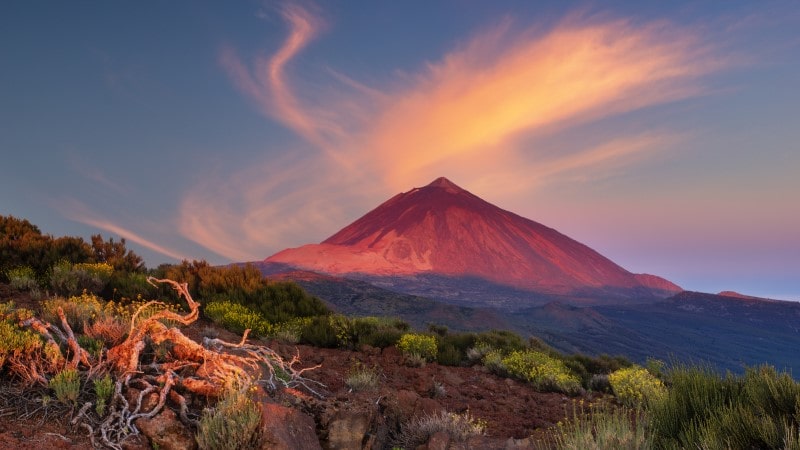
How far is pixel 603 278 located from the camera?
19188 cm

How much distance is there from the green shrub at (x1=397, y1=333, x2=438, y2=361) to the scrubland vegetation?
3cm

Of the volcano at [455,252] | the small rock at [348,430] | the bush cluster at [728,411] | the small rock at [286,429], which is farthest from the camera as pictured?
the volcano at [455,252]

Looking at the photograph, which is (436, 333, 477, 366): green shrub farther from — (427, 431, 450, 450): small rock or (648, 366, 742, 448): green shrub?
(648, 366, 742, 448): green shrub

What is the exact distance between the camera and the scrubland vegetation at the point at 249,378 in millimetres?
4977

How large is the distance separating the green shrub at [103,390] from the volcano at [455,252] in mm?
132481

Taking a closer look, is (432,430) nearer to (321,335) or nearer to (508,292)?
(321,335)

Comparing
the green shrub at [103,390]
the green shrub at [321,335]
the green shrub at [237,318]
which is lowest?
the green shrub at [103,390]

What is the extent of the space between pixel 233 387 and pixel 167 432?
0.88 m

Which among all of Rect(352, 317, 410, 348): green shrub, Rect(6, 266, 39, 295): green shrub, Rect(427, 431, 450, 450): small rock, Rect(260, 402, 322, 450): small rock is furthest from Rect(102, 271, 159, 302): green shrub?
Rect(427, 431, 450, 450): small rock

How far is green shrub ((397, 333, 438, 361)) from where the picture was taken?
487 inches

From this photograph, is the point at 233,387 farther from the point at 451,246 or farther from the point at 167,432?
the point at 451,246

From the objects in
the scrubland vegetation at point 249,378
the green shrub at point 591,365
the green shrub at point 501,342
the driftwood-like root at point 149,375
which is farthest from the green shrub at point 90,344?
the green shrub at point 591,365

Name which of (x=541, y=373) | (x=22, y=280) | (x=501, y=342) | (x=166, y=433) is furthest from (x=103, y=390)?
(x=501, y=342)

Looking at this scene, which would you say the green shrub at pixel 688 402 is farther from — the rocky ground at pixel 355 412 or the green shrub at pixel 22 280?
the green shrub at pixel 22 280
